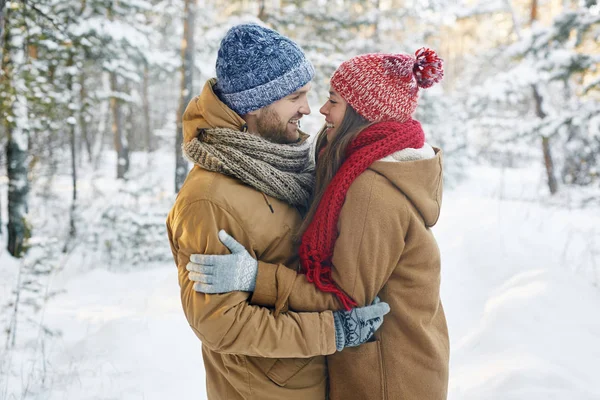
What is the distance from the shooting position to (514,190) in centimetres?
1709

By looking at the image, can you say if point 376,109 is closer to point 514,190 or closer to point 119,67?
point 119,67

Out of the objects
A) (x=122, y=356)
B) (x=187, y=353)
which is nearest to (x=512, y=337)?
(x=187, y=353)

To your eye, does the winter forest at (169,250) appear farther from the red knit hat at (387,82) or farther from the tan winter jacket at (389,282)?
the red knit hat at (387,82)

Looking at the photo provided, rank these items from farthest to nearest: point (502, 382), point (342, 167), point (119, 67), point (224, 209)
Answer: point (119, 67), point (502, 382), point (342, 167), point (224, 209)

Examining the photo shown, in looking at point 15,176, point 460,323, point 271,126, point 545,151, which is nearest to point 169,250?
point 15,176

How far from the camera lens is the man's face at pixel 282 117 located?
209 centimetres


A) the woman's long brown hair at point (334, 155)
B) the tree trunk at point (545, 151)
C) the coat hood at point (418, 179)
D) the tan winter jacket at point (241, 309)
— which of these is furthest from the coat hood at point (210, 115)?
the tree trunk at point (545, 151)

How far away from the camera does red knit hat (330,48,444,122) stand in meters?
2.01

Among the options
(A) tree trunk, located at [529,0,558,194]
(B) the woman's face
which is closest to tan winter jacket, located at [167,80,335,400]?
(B) the woman's face

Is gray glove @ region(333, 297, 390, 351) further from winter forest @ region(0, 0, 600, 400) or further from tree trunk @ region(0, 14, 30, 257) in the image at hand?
tree trunk @ region(0, 14, 30, 257)

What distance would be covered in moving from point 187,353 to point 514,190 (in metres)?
16.1

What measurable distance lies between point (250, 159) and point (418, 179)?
2.43 feet

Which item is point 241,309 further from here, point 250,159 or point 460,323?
point 460,323

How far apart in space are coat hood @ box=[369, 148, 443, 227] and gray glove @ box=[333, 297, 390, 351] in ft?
1.56
